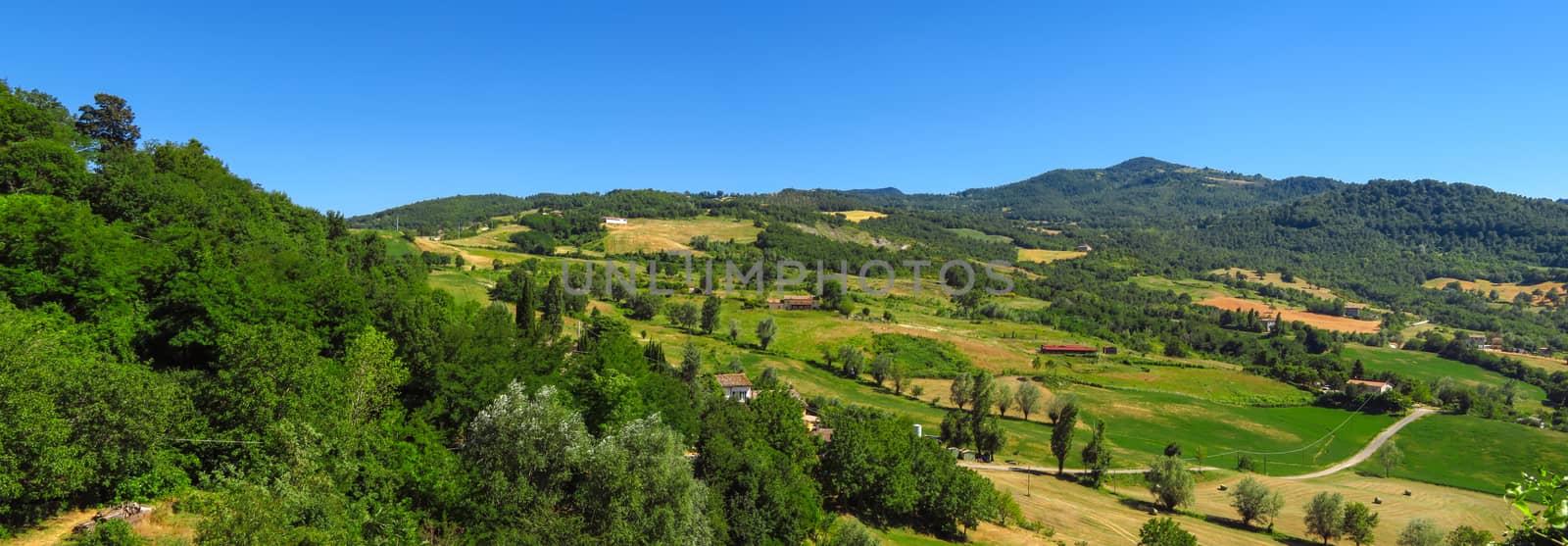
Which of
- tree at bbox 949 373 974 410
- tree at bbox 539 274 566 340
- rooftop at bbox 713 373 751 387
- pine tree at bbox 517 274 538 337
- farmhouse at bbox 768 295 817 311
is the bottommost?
tree at bbox 949 373 974 410

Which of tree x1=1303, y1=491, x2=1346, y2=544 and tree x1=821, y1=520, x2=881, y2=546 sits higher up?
tree x1=821, y1=520, x2=881, y2=546

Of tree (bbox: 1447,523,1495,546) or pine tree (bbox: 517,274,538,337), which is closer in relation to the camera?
tree (bbox: 1447,523,1495,546)

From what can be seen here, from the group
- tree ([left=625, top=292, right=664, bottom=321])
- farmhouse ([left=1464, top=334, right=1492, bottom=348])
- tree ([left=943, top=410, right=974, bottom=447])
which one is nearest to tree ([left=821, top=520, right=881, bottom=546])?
tree ([left=943, top=410, right=974, bottom=447])

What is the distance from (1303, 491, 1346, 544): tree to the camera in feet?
165

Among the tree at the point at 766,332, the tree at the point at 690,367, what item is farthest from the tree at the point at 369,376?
the tree at the point at 766,332

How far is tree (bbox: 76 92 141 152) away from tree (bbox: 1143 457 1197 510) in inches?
3241

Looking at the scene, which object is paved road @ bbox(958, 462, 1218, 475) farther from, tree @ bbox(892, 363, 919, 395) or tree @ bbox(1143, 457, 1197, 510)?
tree @ bbox(892, 363, 919, 395)

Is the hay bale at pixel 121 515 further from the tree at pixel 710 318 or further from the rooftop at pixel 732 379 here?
the tree at pixel 710 318

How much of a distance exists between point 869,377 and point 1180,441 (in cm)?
3761

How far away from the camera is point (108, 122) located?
5250cm

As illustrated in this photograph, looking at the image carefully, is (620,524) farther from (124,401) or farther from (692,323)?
(692,323)

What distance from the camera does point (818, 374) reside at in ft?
302

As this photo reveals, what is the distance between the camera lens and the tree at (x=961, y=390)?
275 ft

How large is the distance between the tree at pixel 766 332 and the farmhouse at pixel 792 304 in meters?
26.5
